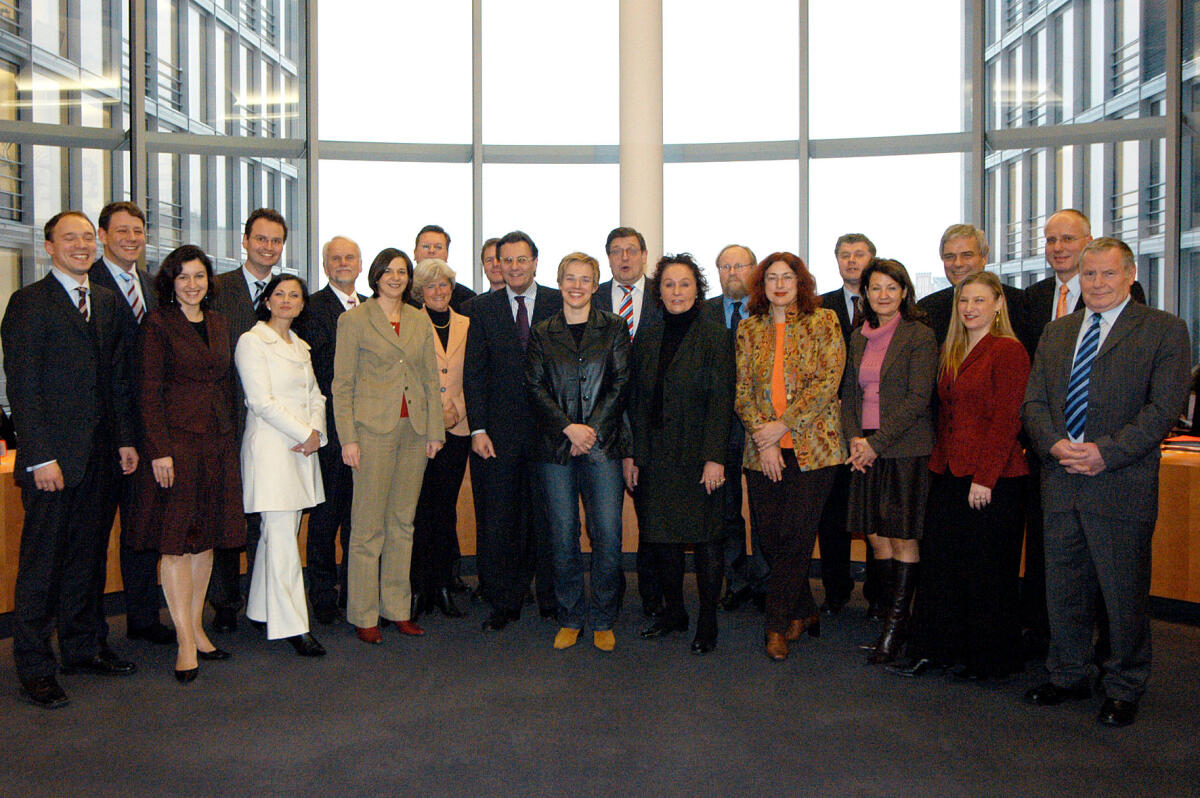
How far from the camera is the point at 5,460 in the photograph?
4.41 m

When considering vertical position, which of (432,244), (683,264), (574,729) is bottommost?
(574,729)

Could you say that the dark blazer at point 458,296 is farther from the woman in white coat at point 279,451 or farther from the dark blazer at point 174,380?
the dark blazer at point 174,380

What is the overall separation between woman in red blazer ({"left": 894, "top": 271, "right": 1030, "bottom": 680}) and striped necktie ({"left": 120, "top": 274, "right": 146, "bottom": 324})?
3.30 m

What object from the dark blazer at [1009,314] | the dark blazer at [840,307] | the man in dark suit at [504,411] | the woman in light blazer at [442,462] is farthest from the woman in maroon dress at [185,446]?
the dark blazer at [1009,314]

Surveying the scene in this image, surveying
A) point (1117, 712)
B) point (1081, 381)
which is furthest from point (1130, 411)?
point (1117, 712)

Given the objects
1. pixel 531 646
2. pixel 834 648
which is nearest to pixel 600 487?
pixel 531 646

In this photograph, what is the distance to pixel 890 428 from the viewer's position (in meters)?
3.63

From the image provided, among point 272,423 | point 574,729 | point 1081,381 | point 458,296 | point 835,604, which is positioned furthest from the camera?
point 458,296

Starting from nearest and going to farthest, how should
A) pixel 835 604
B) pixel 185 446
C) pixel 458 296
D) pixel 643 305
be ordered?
pixel 185 446, pixel 643 305, pixel 835 604, pixel 458 296

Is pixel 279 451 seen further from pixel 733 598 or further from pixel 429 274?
pixel 733 598

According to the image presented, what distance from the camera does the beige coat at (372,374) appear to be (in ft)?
13.3

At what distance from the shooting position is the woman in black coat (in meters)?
3.86

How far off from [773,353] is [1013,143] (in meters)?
5.26

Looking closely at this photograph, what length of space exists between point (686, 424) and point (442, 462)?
1303 millimetres
